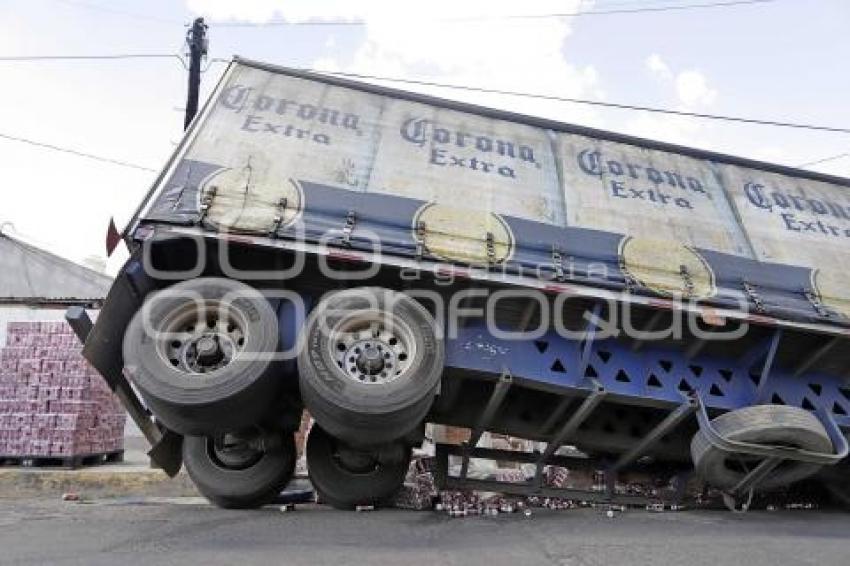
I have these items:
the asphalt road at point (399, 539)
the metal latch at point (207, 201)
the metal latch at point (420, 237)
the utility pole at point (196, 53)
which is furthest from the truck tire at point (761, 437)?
the utility pole at point (196, 53)

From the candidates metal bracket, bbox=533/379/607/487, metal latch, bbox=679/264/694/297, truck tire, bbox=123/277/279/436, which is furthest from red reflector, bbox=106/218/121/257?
metal latch, bbox=679/264/694/297

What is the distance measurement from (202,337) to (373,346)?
1.13 meters

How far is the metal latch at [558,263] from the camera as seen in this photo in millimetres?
5223

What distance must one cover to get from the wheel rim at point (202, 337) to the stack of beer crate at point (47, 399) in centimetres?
658

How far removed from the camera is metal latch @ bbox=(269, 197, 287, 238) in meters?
4.91

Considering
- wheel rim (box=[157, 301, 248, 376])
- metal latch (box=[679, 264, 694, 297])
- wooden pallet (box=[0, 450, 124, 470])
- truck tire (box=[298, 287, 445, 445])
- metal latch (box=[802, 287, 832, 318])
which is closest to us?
truck tire (box=[298, 287, 445, 445])

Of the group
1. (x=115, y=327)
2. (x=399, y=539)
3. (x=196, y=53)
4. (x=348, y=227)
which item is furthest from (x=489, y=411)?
(x=196, y=53)

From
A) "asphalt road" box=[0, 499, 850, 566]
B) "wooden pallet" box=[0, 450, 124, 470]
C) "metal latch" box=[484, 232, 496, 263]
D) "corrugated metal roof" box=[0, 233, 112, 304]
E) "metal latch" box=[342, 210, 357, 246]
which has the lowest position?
"asphalt road" box=[0, 499, 850, 566]

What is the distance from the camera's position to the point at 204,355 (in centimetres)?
459

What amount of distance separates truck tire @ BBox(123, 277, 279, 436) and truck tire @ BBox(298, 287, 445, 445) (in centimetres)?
31

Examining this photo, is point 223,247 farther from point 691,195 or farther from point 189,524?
point 691,195

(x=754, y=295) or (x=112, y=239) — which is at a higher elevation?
(x=112, y=239)

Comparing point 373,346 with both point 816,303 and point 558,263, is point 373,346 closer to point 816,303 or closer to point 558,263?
point 558,263

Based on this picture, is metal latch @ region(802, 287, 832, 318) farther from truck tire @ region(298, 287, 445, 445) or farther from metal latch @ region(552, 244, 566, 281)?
truck tire @ region(298, 287, 445, 445)
